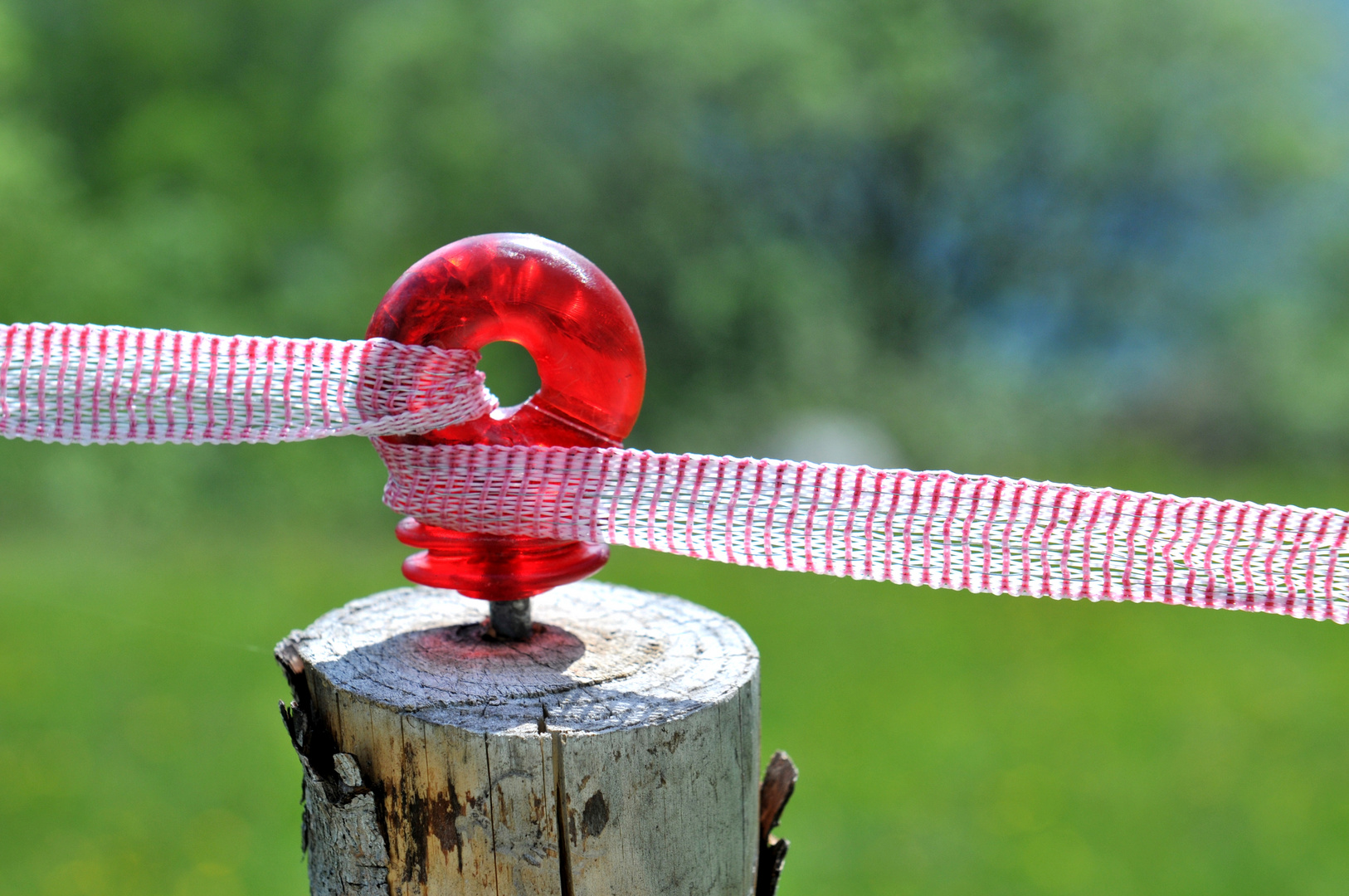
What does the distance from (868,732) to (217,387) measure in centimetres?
279

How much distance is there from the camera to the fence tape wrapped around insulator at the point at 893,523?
1.23 meters

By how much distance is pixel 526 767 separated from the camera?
1.16 metres

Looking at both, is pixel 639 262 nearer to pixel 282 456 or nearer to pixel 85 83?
pixel 282 456

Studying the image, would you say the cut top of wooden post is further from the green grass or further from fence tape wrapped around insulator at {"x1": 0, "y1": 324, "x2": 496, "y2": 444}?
the green grass

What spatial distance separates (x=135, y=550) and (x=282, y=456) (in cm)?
103

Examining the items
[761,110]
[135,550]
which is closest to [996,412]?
[761,110]

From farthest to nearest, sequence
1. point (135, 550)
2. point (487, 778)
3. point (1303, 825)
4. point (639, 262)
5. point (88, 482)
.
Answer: point (639, 262) < point (88, 482) < point (135, 550) < point (1303, 825) < point (487, 778)

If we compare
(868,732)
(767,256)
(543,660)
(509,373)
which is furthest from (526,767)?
(767,256)

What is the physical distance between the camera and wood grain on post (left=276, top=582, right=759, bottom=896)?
3.83ft

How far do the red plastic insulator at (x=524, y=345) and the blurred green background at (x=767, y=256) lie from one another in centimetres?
268

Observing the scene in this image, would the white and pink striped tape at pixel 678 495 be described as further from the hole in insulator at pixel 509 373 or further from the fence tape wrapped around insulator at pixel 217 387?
the hole in insulator at pixel 509 373

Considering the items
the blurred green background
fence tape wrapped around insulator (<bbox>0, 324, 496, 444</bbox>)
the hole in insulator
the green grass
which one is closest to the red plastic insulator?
fence tape wrapped around insulator (<bbox>0, 324, 496, 444</bbox>)

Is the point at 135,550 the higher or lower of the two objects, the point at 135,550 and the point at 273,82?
the lower

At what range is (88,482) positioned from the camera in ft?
19.4
